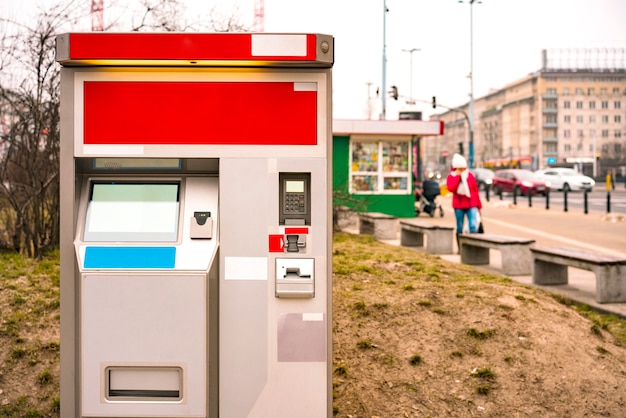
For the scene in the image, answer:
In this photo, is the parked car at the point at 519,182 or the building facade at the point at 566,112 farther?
the building facade at the point at 566,112

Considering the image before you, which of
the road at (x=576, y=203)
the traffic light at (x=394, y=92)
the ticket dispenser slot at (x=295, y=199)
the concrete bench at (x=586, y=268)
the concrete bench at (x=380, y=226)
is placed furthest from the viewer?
the traffic light at (x=394, y=92)

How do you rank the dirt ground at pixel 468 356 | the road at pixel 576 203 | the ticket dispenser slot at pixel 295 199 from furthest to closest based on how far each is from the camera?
the road at pixel 576 203, the dirt ground at pixel 468 356, the ticket dispenser slot at pixel 295 199

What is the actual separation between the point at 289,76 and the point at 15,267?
5.49m

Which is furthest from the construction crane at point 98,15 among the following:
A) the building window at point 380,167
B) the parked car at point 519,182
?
the parked car at point 519,182

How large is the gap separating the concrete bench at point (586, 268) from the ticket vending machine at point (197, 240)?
16.8 ft

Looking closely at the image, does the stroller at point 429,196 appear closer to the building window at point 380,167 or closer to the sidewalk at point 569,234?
the sidewalk at point 569,234

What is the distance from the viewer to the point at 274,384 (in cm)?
411

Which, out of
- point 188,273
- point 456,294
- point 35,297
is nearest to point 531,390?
point 456,294

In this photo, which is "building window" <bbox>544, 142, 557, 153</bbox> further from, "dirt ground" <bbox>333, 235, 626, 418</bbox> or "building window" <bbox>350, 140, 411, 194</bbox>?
"dirt ground" <bbox>333, 235, 626, 418</bbox>

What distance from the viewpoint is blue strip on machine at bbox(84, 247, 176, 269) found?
393 cm

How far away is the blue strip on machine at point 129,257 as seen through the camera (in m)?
3.93

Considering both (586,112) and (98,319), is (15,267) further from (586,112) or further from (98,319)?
(586,112)

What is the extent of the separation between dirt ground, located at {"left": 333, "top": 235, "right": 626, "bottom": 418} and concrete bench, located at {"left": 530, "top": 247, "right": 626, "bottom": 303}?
38.7 inches

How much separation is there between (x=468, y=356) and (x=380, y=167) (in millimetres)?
17449
